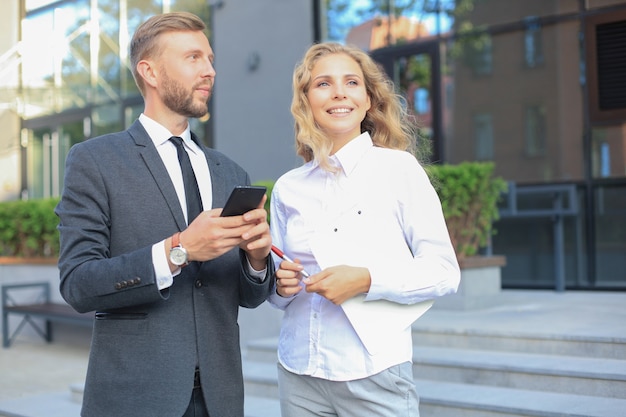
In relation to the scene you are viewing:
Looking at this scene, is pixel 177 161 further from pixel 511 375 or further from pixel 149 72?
pixel 511 375

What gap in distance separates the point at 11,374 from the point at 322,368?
558 centimetres

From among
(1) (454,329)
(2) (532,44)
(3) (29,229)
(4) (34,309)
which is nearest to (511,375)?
(1) (454,329)

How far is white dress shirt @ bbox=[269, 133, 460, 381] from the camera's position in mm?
2129

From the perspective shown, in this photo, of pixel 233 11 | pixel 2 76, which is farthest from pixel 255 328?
pixel 2 76

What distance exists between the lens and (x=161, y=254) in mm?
1996

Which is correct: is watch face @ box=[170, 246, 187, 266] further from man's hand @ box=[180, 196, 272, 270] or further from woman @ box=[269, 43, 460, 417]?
woman @ box=[269, 43, 460, 417]

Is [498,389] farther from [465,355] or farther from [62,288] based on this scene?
[62,288]

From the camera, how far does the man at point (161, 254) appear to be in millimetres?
2000

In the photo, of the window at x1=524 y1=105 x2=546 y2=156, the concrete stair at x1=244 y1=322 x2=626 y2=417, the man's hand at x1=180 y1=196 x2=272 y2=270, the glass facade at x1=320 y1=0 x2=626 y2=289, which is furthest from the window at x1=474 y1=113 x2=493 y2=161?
the man's hand at x1=180 y1=196 x2=272 y2=270

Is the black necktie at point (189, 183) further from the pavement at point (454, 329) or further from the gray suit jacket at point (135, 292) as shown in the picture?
the pavement at point (454, 329)

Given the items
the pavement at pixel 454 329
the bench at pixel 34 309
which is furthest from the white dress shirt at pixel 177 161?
the bench at pixel 34 309

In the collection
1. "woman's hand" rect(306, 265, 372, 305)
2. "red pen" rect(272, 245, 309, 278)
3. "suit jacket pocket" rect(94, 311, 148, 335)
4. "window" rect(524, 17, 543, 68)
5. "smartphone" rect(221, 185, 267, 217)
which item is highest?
"window" rect(524, 17, 543, 68)

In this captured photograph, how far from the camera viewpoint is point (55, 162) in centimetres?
1395

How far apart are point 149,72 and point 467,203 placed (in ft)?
15.9
